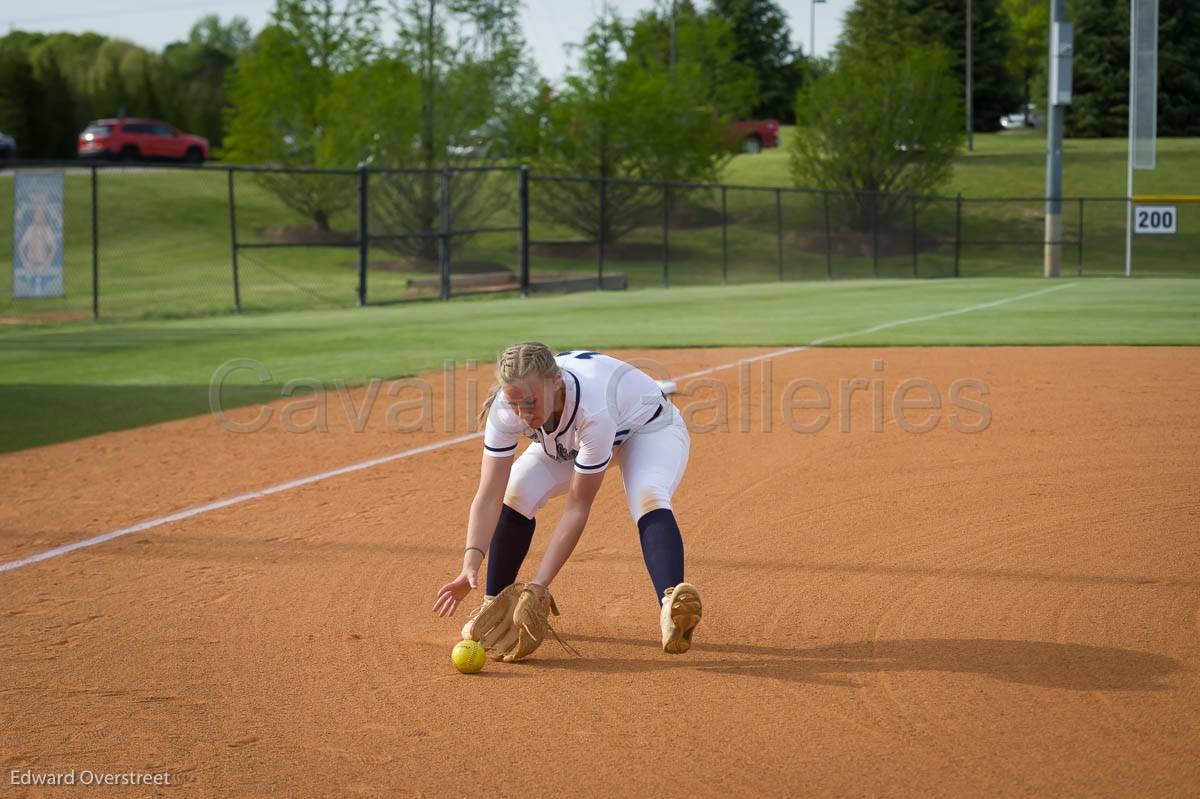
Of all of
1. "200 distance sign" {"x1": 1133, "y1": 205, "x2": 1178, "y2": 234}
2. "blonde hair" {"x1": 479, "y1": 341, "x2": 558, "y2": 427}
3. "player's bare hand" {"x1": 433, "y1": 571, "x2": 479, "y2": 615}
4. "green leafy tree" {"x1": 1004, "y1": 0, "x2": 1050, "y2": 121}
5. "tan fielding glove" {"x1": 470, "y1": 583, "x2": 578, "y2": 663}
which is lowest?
"tan fielding glove" {"x1": 470, "y1": 583, "x2": 578, "y2": 663}

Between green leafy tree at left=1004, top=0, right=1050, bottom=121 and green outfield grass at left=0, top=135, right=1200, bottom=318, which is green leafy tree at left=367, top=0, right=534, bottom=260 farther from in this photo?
green leafy tree at left=1004, top=0, right=1050, bottom=121

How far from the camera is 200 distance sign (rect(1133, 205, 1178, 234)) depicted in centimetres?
3179

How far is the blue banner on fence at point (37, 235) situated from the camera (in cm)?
2095

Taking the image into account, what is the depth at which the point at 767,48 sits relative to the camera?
97.2 meters

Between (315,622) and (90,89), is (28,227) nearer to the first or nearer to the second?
(315,622)

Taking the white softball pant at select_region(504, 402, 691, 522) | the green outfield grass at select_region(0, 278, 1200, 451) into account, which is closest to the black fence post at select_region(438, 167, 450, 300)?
the green outfield grass at select_region(0, 278, 1200, 451)

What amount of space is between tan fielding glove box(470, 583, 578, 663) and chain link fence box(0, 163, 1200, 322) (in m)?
20.0

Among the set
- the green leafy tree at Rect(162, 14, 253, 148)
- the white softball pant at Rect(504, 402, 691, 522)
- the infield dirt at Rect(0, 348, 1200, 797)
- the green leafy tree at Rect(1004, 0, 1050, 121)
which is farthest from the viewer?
the green leafy tree at Rect(1004, 0, 1050, 121)

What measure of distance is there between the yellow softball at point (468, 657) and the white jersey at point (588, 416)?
30.7 inches

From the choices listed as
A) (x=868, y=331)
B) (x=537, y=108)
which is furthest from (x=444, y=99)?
(x=868, y=331)

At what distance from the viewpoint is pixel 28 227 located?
69.6 feet

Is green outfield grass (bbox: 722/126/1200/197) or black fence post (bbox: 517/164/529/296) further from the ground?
green outfield grass (bbox: 722/126/1200/197)

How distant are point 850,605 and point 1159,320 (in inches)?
605

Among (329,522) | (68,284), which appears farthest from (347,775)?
(68,284)
